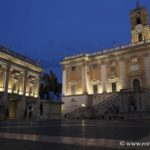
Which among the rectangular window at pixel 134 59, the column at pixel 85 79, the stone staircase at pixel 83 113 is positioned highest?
the rectangular window at pixel 134 59

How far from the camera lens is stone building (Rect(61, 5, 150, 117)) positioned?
3803cm

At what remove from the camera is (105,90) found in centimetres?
4541

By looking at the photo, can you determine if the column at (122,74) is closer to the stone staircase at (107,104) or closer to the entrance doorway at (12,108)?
the stone staircase at (107,104)

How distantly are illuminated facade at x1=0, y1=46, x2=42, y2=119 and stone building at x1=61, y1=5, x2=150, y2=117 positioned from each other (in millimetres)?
9660

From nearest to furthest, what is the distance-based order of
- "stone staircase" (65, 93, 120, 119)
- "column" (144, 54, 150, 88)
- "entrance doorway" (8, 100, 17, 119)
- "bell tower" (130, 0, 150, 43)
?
"entrance doorway" (8, 100, 17, 119), "stone staircase" (65, 93, 120, 119), "column" (144, 54, 150, 88), "bell tower" (130, 0, 150, 43)

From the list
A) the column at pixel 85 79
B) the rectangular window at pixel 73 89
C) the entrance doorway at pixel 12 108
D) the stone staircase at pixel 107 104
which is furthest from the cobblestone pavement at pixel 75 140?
the rectangular window at pixel 73 89

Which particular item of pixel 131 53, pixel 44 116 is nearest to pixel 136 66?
pixel 131 53

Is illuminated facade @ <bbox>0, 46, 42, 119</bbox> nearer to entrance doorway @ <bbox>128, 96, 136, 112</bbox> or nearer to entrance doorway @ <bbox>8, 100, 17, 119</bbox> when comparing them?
entrance doorway @ <bbox>8, 100, 17, 119</bbox>

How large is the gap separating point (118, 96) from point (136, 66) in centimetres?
865

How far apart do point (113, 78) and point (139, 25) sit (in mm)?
16685

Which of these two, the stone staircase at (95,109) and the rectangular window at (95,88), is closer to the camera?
the stone staircase at (95,109)

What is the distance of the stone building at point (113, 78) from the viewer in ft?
125

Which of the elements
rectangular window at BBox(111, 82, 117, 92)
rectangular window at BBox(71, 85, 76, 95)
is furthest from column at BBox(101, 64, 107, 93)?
rectangular window at BBox(71, 85, 76, 95)

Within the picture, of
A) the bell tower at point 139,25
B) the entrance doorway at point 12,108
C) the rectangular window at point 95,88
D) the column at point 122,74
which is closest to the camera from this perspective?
the entrance doorway at point 12,108
